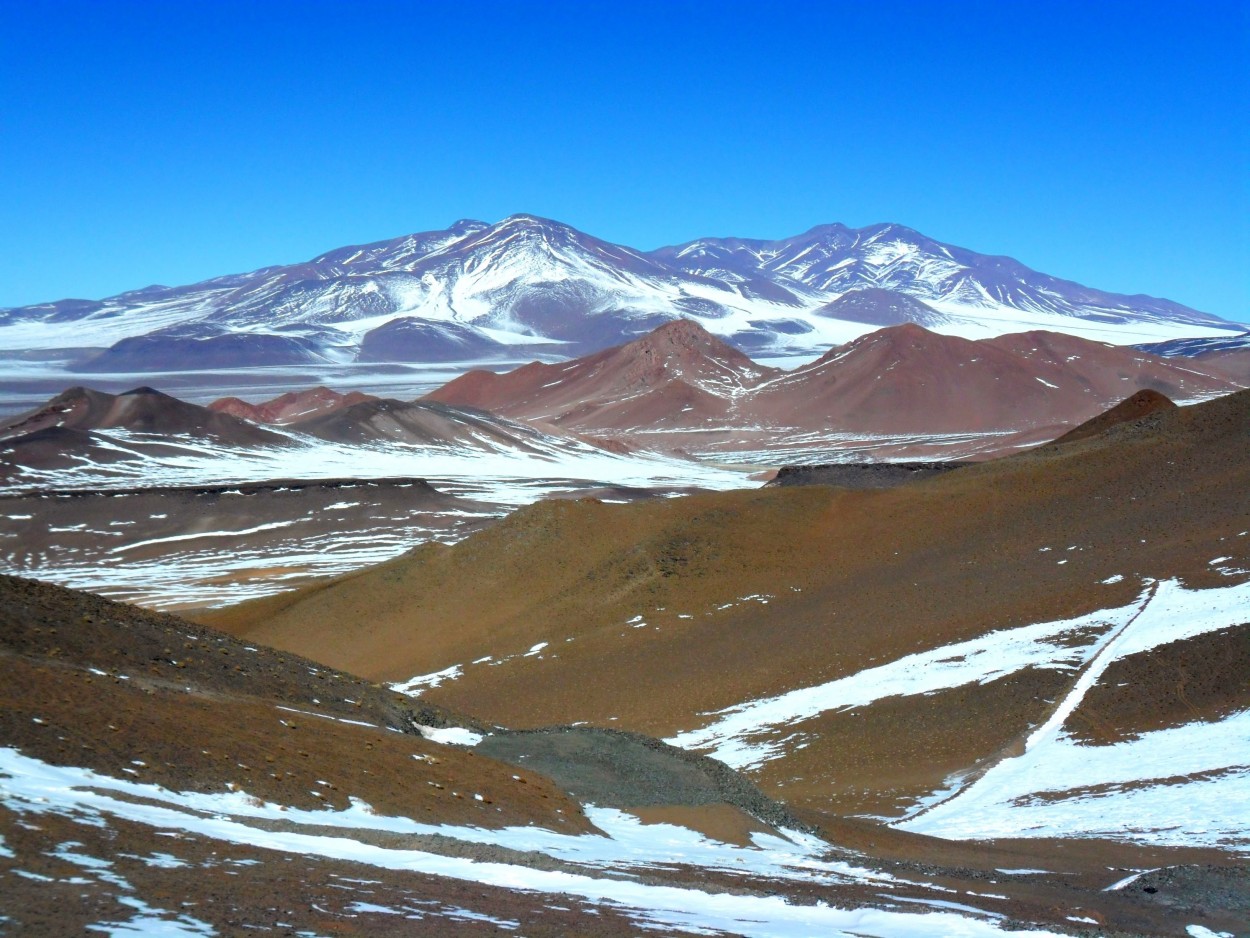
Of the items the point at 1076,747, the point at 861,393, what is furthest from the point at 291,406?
the point at 1076,747

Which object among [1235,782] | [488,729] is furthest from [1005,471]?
[488,729]

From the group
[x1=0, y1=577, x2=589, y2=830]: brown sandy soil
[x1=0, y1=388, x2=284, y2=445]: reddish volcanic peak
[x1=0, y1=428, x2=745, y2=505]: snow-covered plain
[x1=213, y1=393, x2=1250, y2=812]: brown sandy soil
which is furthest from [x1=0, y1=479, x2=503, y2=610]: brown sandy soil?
[x1=0, y1=577, x2=589, y2=830]: brown sandy soil

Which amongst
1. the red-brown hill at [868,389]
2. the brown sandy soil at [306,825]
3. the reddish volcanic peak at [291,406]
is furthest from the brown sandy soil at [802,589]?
the reddish volcanic peak at [291,406]

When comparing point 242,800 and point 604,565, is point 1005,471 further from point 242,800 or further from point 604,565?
point 242,800

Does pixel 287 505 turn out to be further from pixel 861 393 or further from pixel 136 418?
pixel 861 393

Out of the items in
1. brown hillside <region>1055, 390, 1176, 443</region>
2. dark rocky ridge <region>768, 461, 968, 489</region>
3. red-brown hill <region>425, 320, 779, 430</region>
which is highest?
red-brown hill <region>425, 320, 779, 430</region>

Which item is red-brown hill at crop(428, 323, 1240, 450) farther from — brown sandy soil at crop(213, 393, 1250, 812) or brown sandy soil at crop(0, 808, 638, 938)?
brown sandy soil at crop(0, 808, 638, 938)
